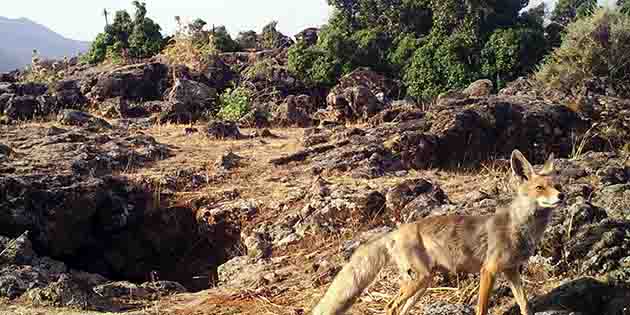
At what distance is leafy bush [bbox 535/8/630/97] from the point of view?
53.7 ft

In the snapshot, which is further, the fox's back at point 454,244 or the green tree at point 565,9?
the green tree at point 565,9

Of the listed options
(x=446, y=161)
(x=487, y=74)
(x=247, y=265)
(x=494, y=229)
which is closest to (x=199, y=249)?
(x=247, y=265)

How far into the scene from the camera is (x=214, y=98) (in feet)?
63.7

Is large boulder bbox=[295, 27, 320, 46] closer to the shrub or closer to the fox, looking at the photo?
the shrub

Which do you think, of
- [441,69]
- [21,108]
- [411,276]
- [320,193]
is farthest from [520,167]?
[441,69]

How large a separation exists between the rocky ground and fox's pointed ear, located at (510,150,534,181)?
36.3 inches

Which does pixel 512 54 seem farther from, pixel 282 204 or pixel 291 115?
pixel 282 204

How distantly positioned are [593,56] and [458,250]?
13521 millimetres

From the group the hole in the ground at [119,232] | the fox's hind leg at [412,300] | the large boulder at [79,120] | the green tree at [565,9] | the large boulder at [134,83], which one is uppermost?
the green tree at [565,9]

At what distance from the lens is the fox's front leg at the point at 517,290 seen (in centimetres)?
482

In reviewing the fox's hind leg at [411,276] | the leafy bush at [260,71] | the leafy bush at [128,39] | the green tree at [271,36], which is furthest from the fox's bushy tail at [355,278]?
the green tree at [271,36]

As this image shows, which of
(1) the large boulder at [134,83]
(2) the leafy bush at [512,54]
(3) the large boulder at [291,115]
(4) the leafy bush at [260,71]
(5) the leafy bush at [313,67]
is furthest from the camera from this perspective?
(5) the leafy bush at [313,67]

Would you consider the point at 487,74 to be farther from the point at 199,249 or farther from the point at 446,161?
the point at 199,249

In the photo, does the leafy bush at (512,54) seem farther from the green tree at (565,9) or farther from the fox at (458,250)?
the fox at (458,250)
